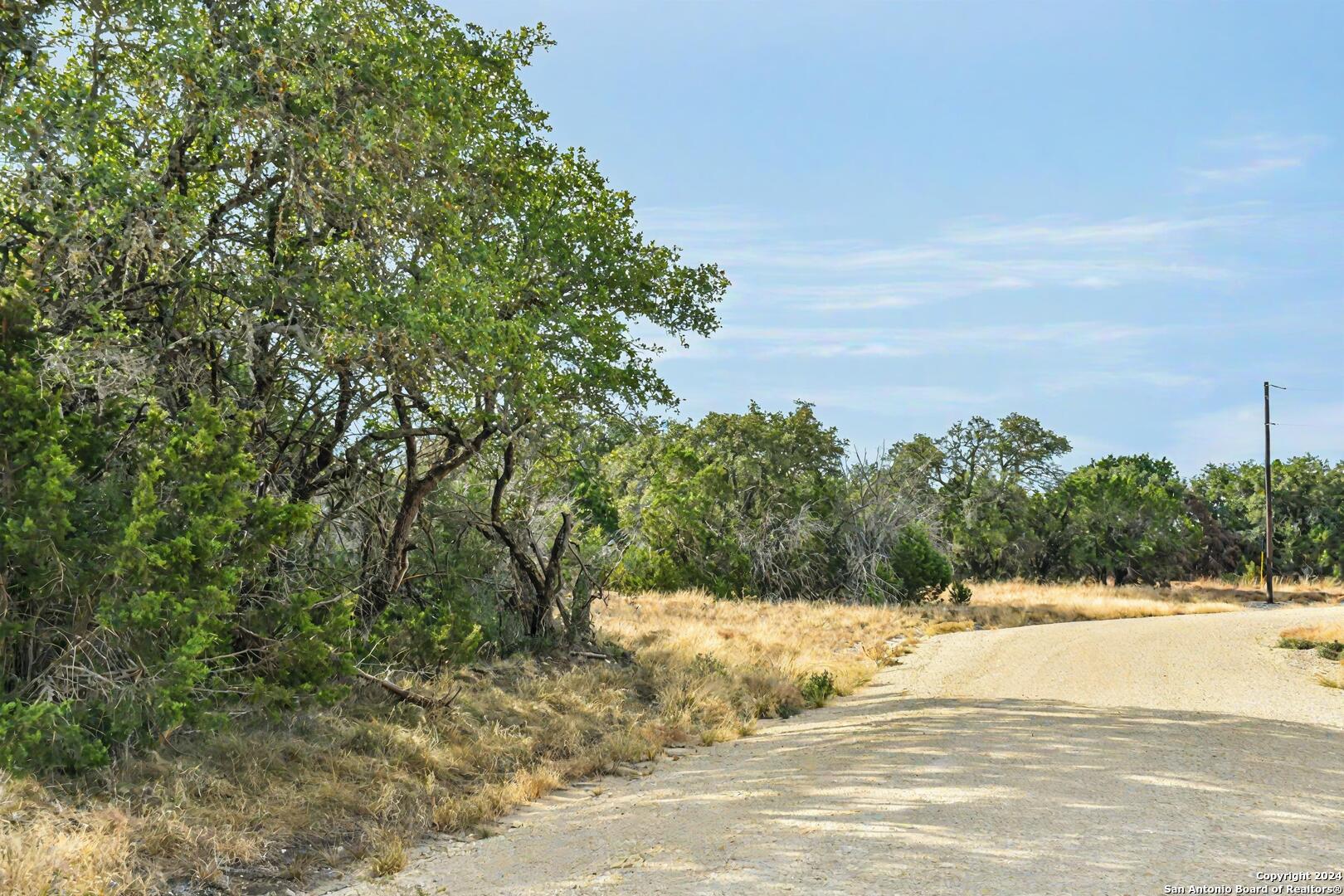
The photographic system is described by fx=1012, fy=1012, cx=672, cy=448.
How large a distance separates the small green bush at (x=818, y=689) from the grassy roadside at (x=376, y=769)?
3 centimetres

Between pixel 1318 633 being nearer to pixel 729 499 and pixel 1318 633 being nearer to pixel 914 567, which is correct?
pixel 914 567

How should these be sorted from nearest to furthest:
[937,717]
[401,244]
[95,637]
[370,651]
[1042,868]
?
[1042,868] < [95,637] < [401,244] < [370,651] < [937,717]

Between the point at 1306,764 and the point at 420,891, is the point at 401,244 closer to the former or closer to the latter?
the point at 420,891

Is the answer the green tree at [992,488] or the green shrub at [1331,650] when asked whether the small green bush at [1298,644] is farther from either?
the green tree at [992,488]

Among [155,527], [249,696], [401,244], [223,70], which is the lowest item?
[249,696]

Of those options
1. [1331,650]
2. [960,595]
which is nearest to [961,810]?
[1331,650]

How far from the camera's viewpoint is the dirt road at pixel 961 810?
638cm

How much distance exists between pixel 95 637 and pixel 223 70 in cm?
519

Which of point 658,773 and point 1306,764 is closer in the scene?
point 1306,764

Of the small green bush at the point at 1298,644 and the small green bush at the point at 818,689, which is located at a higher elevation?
the small green bush at the point at 1298,644

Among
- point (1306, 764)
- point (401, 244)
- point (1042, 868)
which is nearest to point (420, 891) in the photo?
point (1042, 868)

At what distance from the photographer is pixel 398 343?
10125 millimetres

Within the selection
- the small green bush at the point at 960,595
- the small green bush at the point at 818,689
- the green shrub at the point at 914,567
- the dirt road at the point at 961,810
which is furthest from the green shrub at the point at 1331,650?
the small green bush at the point at 960,595

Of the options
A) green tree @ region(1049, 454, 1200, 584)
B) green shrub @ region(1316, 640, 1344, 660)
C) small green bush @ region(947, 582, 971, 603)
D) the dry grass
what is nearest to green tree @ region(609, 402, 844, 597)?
small green bush @ region(947, 582, 971, 603)
